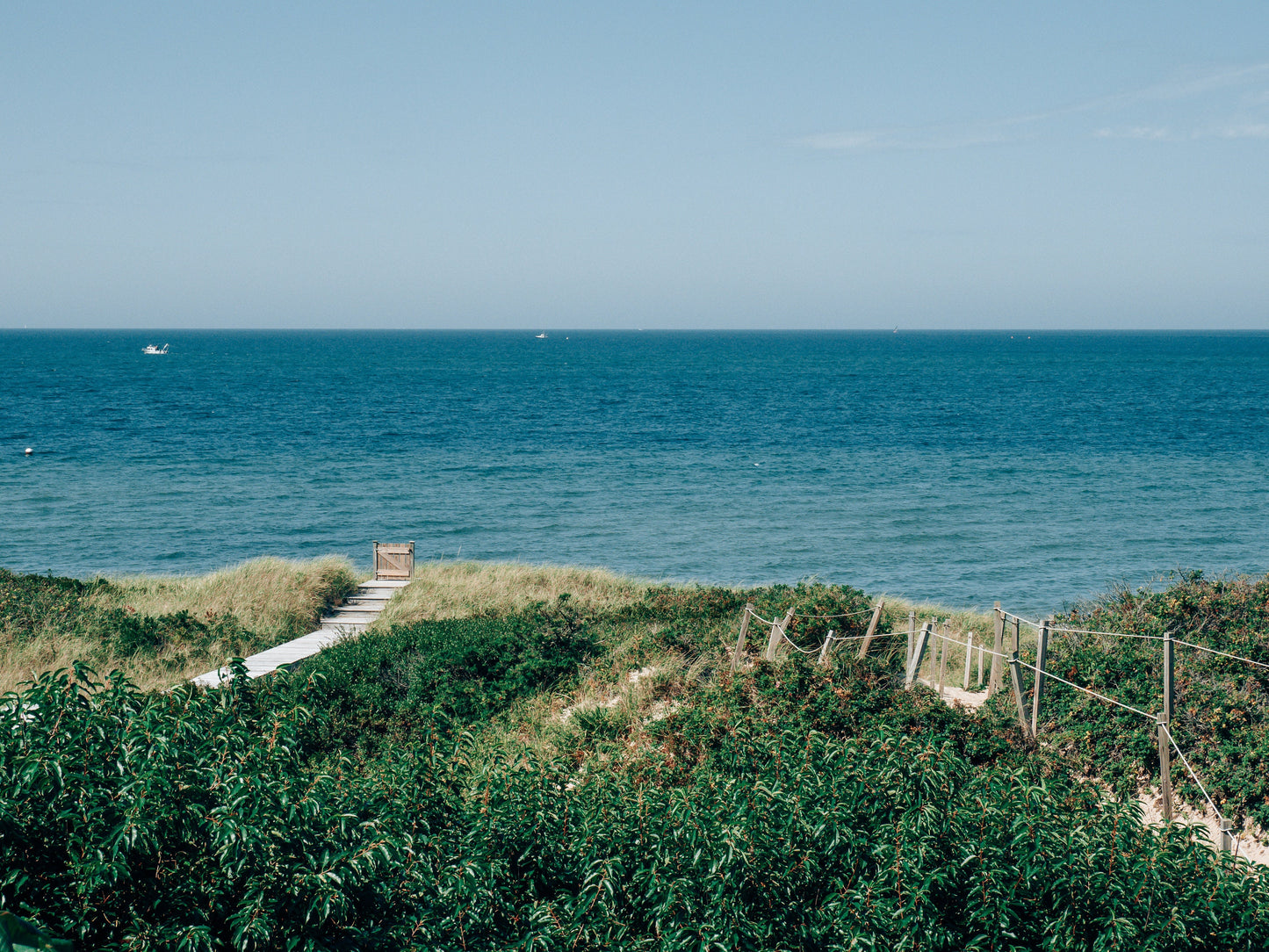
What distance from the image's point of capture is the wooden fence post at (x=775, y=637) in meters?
14.4

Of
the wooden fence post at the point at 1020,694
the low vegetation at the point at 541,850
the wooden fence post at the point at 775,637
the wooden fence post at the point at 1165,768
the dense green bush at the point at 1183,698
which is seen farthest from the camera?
the wooden fence post at the point at 775,637

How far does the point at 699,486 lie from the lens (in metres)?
47.9

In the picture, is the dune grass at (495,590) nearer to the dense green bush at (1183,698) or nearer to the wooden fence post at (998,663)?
the wooden fence post at (998,663)

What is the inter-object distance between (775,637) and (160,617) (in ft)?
42.8

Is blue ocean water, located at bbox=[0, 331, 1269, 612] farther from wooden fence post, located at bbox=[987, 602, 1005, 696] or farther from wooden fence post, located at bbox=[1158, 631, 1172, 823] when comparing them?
wooden fence post, located at bbox=[1158, 631, 1172, 823]

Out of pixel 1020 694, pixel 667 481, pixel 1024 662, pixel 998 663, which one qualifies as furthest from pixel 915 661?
pixel 667 481

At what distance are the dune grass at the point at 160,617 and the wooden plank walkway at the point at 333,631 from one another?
40cm

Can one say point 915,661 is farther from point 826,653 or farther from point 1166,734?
point 1166,734

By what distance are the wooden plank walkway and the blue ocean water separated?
886 centimetres

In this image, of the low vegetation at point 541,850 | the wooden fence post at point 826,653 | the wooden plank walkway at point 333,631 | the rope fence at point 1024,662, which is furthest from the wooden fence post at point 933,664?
the wooden plank walkway at point 333,631

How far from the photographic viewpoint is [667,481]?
4953 centimetres

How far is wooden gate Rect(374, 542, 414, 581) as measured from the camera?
86.1 ft

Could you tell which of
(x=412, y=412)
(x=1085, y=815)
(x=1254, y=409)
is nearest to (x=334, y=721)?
(x=1085, y=815)

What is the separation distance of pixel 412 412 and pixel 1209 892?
78424 mm
